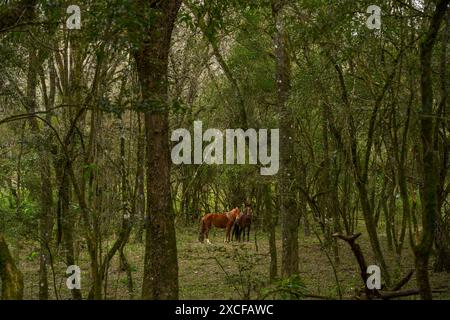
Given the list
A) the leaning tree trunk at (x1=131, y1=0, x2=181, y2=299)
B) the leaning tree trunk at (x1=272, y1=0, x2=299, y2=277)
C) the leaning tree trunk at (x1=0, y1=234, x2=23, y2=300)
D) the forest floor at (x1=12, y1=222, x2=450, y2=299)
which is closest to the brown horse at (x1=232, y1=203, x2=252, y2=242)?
the forest floor at (x1=12, y1=222, x2=450, y2=299)

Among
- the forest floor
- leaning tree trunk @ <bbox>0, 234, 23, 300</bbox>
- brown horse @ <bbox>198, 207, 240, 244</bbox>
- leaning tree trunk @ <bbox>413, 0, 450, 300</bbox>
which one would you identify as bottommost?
the forest floor

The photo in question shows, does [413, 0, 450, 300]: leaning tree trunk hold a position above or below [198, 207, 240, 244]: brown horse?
above

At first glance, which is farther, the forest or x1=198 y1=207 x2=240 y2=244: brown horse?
x1=198 y1=207 x2=240 y2=244: brown horse

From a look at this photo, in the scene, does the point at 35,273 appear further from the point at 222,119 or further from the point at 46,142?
the point at 222,119

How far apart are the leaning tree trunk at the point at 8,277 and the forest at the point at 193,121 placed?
0.02 m

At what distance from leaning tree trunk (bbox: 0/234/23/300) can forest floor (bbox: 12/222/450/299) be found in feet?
9.43

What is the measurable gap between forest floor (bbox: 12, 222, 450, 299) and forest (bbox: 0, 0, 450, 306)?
0.41 ft

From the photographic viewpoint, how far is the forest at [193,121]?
24.9 ft

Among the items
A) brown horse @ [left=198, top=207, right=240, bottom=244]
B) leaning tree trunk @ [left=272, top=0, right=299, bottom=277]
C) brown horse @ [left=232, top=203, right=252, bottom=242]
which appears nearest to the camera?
leaning tree trunk @ [left=272, top=0, right=299, bottom=277]

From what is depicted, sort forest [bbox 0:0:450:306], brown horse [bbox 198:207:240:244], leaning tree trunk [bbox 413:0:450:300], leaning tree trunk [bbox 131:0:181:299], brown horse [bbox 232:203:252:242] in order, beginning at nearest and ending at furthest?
leaning tree trunk [bbox 413:0:450:300] < forest [bbox 0:0:450:306] < leaning tree trunk [bbox 131:0:181:299] < brown horse [bbox 232:203:252:242] < brown horse [bbox 198:207:240:244]

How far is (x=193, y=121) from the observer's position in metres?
13.2

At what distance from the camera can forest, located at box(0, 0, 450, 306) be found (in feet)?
24.9

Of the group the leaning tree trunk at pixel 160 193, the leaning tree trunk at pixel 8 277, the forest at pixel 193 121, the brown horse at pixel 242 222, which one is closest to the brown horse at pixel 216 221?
the brown horse at pixel 242 222

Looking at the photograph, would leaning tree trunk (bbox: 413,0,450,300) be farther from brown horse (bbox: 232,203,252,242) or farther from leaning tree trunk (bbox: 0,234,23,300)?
brown horse (bbox: 232,203,252,242)
